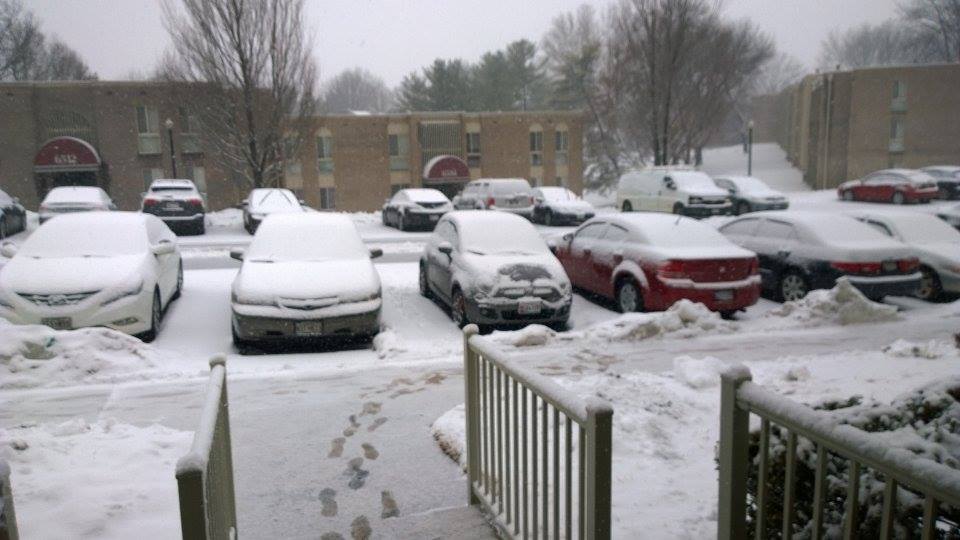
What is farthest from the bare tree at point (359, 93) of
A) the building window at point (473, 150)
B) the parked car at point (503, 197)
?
the parked car at point (503, 197)

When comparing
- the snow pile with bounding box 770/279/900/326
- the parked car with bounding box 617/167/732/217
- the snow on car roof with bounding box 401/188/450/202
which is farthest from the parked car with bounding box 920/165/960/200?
the snow pile with bounding box 770/279/900/326

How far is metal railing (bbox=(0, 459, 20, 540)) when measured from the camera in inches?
78.6

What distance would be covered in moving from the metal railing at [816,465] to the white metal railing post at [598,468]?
1.35 feet

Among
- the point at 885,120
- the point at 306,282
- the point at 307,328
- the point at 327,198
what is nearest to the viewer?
the point at 307,328

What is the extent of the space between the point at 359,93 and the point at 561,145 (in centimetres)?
5297

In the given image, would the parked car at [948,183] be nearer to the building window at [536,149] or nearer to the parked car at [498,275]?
the building window at [536,149]

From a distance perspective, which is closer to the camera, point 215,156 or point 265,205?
point 265,205

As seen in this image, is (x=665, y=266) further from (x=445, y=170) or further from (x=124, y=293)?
(x=445, y=170)

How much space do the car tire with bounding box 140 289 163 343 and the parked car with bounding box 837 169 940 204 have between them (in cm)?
3201

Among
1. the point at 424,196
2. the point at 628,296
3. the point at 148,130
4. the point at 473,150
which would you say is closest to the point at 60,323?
the point at 628,296

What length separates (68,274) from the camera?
8.77 m

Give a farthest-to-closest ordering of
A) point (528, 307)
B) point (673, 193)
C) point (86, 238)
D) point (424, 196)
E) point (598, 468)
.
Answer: point (673, 193) < point (424, 196) < point (86, 238) < point (528, 307) < point (598, 468)

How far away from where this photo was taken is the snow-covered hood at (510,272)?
31.3ft

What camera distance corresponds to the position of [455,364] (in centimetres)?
788
